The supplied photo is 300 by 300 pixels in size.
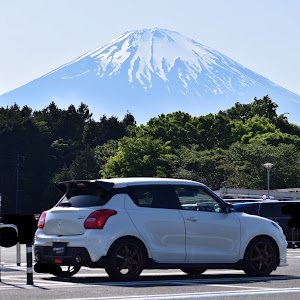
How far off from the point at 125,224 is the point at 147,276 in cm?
164

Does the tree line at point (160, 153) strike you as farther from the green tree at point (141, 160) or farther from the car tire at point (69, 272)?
the car tire at point (69, 272)

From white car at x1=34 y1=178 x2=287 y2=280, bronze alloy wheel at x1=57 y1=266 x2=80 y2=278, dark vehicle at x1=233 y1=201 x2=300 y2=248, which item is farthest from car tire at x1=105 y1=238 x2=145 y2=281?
dark vehicle at x1=233 y1=201 x2=300 y2=248

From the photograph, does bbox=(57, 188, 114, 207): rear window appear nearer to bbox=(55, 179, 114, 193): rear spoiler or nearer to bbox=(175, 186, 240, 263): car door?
bbox=(55, 179, 114, 193): rear spoiler

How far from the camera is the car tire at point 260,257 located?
1570 cm

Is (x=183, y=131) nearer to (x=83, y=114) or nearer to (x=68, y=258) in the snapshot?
(x=83, y=114)

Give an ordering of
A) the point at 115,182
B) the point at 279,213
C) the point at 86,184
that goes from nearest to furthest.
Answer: the point at 115,182, the point at 86,184, the point at 279,213

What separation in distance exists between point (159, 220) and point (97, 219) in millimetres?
1066

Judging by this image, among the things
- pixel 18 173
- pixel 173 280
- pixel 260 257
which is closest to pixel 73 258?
pixel 173 280

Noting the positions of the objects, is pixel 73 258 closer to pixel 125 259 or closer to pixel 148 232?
pixel 125 259

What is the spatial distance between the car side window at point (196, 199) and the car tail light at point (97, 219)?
1.42 m

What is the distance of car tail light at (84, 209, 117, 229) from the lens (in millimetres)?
14422

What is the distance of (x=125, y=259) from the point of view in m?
14.4

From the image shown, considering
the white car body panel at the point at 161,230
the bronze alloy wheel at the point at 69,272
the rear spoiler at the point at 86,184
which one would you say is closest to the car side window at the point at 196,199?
the white car body panel at the point at 161,230

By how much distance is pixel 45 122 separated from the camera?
133m
